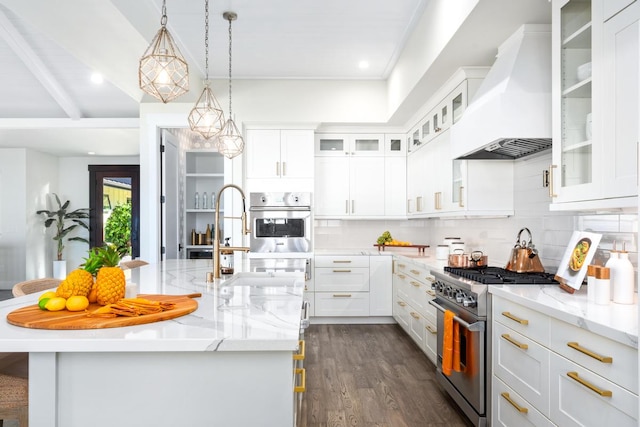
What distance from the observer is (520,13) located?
2395 mm

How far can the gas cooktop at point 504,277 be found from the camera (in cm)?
232

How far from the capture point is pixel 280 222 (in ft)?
16.4

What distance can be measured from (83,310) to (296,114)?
3.72m

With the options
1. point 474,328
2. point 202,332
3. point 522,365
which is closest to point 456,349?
point 474,328

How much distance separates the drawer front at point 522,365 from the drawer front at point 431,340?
104 cm

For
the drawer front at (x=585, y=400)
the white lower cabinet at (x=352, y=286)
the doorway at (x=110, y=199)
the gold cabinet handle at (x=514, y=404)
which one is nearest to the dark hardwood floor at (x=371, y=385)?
the white lower cabinet at (x=352, y=286)

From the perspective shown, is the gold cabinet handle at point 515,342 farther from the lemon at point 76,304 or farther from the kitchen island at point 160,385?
the lemon at point 76,304

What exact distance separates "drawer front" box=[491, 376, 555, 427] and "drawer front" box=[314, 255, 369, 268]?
2.68 metres

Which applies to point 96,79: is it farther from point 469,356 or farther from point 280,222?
point 469,356

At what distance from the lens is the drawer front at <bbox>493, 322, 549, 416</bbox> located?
181 cm

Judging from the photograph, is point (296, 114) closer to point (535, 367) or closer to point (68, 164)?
point (535, 367)

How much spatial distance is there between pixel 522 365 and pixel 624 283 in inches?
21.9

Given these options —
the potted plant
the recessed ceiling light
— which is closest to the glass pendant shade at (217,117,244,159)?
the recessed ceiling light

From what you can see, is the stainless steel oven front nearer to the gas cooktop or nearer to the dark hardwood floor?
the dark hardwood floor
